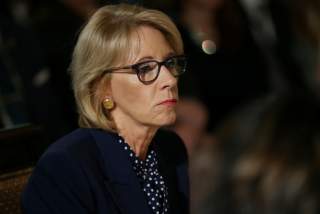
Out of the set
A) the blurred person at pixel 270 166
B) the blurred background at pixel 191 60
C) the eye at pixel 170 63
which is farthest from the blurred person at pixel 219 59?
the blurred person at pixel 270 166

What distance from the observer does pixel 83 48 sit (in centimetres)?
219

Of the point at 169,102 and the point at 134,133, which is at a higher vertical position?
the point at 169,102

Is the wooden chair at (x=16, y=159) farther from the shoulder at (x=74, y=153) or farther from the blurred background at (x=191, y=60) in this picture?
the shoulder at (x=74, y=153)

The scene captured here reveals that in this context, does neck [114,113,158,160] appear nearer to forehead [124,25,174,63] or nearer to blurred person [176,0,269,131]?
forehead [124,25,174,63]

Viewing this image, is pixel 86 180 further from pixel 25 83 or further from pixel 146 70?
pixel 25 83

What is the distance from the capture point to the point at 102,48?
2156 millimetres

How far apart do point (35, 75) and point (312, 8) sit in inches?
48.6

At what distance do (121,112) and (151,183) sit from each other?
0.23 metres

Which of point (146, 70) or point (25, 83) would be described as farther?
point (25, 83)

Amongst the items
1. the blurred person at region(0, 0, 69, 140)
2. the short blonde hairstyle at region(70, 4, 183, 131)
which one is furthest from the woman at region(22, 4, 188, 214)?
the blurred person at region(0, 0, 69, 140)

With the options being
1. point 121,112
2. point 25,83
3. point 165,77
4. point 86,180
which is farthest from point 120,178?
point 25,83

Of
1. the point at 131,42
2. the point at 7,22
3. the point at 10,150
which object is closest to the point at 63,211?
the point at 10,150

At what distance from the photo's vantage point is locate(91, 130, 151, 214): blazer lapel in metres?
2.13

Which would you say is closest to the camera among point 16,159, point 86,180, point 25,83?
point 86,180
